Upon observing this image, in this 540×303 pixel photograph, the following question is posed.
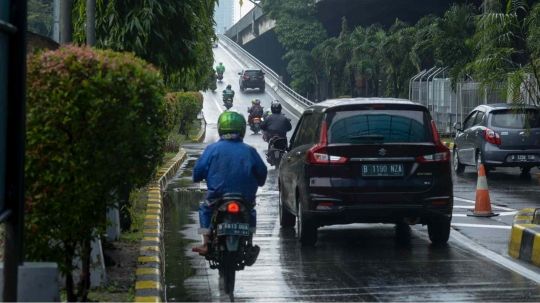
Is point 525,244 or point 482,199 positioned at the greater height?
point 482,199

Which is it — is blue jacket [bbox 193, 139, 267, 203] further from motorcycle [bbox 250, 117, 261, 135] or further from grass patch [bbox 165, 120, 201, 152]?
motorcycle [bbox 250, 117, 261, 135]

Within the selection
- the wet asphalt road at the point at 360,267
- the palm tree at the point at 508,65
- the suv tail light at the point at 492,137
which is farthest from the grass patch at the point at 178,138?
the wet asphalt road at the point at 360,267

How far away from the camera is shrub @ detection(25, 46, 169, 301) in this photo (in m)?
6.18

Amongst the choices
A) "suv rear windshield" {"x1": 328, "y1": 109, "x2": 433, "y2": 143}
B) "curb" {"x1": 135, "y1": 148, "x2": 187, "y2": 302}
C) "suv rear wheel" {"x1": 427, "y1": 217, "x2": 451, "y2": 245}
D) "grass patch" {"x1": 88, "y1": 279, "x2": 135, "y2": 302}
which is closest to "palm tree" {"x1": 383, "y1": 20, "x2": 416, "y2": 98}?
"curb" {"x1": 135, "y1": 148, "x2": 187, "y2": 302}

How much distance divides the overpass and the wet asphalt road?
117ft

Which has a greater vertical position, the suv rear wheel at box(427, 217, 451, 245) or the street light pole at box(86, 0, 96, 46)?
the street light pole at box(86, 0, 96, 46)

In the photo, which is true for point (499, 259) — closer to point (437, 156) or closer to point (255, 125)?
point (437, 156)

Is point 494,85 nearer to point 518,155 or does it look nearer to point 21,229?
point 518,155

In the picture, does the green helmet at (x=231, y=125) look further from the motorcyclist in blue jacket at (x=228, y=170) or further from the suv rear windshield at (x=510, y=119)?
the suv rear windshield at (x=510, y=119)

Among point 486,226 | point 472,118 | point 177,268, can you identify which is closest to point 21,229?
point 177,268

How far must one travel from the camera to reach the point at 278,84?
71.4 meters

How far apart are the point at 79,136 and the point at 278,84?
65.4m

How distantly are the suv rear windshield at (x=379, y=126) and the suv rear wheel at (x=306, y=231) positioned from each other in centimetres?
94

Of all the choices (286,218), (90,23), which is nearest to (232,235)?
(286,218)
